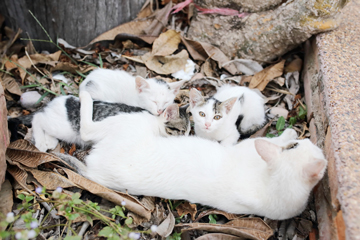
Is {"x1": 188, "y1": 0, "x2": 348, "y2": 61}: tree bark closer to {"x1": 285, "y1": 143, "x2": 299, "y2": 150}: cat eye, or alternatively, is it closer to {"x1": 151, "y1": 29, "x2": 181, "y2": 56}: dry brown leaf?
{"x1": 151, "y1": 29, "x2": 181, "y2": 56}: dry brown leaf

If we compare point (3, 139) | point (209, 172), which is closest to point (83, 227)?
point (3, 139)

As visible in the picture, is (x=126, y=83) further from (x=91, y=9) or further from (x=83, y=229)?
(x=83, y=229)

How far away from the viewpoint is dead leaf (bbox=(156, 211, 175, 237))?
2324mm

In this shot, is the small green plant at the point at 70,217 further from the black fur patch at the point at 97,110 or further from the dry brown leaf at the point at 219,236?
the black fur patch at the point at 97,110

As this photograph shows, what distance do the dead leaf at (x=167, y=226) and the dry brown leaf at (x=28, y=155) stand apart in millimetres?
973

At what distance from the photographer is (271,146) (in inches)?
92.0

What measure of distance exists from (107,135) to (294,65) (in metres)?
2.49

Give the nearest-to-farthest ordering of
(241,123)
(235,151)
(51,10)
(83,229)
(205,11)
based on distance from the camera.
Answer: (83,229) < (235,151) < (241,123) < (51,10) < (205,11)

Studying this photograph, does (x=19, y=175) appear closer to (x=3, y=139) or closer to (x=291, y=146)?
(x=3, y=139)

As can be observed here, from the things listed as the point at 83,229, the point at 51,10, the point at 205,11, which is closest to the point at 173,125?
the point at 83,229

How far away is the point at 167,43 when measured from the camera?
156 inches

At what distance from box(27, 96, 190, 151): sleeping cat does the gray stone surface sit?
52.7 inches

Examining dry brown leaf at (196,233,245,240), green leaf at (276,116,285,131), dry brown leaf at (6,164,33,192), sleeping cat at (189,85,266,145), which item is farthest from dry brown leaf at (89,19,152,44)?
dry brown leaf at (196,233,245,240)

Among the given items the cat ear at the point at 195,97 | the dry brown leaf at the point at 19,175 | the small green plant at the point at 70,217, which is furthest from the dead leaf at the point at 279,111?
the dry brown leaf at the point at 19,175
